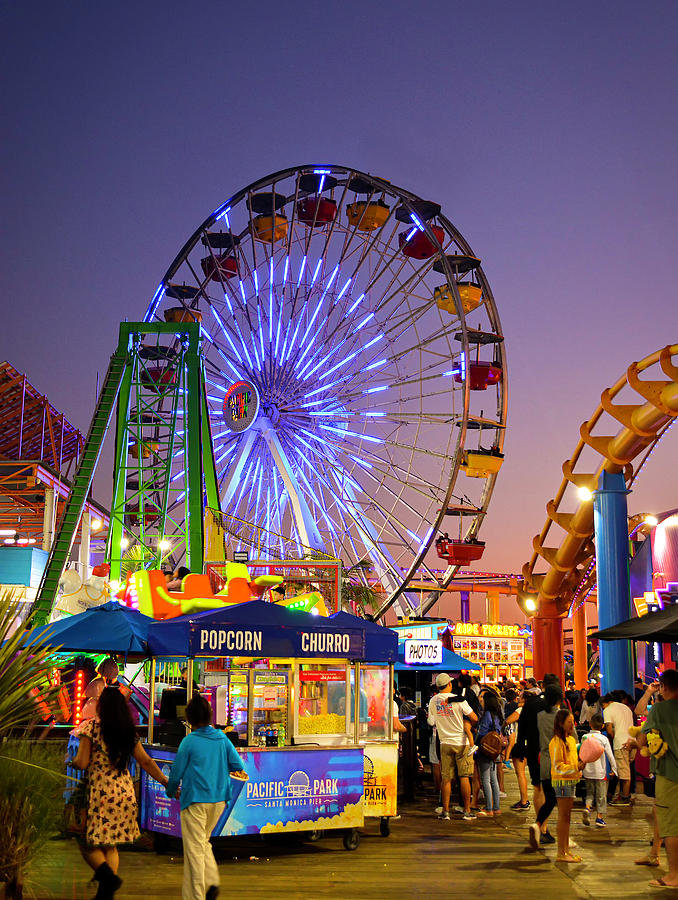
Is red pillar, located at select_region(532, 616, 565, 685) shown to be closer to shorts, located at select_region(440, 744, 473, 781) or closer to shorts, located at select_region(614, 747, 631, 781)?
shorts, located at select_region(614, 747, 631, 781)

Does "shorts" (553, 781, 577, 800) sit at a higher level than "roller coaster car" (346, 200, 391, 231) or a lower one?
lower

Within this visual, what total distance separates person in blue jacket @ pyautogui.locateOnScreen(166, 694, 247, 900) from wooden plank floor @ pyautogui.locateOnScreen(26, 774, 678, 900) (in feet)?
3.00

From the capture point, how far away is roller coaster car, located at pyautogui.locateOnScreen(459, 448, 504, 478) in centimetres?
2617

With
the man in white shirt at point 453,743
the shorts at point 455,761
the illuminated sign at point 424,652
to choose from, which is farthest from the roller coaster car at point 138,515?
the shorts at point 455,761

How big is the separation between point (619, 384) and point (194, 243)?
43.7ft

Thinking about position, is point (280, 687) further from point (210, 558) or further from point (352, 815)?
point (210, 558)

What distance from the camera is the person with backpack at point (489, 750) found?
12.2 metres

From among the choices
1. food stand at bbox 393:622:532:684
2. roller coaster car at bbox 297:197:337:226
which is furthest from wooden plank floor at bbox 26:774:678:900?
food stand at bbox 393:622:532:684

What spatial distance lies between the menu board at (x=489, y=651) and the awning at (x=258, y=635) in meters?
39.8

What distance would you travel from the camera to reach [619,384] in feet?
69.5

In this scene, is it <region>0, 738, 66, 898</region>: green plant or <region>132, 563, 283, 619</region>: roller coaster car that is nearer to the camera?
<region>0, 738, 66, 898</region>: green plant

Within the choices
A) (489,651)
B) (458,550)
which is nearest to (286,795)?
(458,550)

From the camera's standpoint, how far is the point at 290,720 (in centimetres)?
977

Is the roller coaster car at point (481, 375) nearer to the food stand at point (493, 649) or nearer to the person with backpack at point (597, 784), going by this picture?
the person with backpack at point (597, 784)
